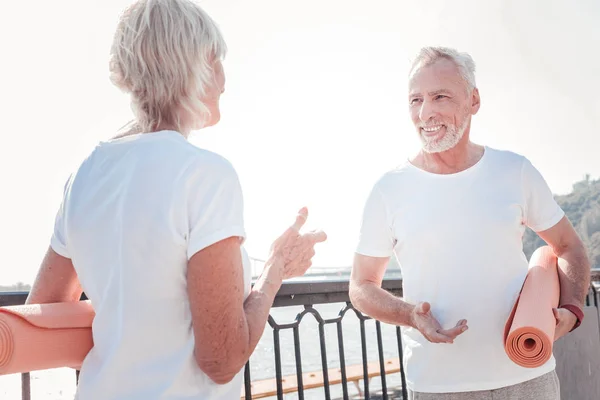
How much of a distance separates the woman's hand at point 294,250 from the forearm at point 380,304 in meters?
0.61

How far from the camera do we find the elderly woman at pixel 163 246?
1075 mm

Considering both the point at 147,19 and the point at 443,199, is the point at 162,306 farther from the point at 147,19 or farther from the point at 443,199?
the point at 443,199

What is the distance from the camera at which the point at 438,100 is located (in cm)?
213

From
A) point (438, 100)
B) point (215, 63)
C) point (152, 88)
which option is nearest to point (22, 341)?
point (152, 88)

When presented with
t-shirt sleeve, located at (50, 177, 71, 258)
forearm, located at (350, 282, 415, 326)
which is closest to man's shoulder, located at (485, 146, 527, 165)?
forearm, located at (350, 282, 415, 326)

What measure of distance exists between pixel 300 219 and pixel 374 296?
0.71 metres

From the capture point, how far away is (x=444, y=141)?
2.09 meters

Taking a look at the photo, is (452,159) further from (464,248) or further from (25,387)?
(25,387)

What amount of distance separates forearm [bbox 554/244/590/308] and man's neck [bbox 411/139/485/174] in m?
0.43

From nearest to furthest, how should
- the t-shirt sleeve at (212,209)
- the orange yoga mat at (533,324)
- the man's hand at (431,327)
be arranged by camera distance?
the t-shirt sleeve at (212,209) → the orange yoga mat at (533,324) → the man's hand at (431,327)

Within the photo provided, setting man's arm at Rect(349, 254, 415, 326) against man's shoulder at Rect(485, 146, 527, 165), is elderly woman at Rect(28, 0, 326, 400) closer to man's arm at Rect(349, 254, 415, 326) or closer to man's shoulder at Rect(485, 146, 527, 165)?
man's arm at Rect(349, 254, 415, 326)

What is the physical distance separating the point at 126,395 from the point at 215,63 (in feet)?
2.32

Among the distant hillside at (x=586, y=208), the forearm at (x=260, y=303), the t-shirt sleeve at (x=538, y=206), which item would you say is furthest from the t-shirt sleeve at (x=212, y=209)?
the distant hillside at (x=586, y=208)

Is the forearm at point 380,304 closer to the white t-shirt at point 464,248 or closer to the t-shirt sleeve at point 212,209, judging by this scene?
the white t-shirt at point 464,248
